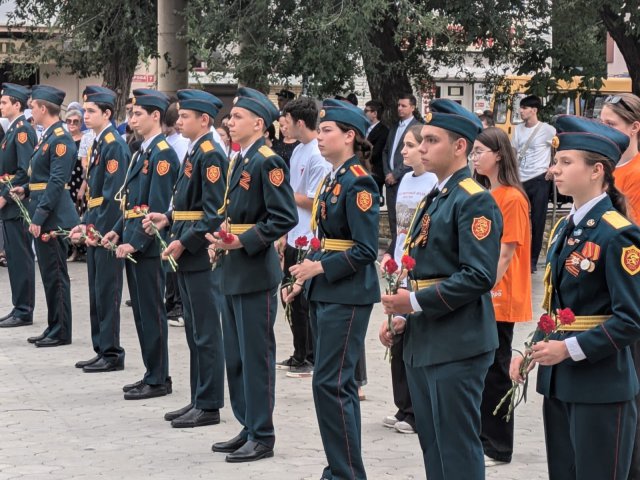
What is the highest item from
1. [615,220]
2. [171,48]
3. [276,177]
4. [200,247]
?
[171,48]

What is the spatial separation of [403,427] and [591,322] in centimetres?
326

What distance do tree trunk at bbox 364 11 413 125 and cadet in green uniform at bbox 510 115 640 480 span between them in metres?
10.9

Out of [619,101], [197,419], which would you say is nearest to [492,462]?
[197,419]

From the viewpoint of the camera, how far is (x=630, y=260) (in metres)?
4.55

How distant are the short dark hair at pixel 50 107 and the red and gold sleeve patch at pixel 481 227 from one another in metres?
7.02

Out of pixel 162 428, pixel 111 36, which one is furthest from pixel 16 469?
pixel 111 36

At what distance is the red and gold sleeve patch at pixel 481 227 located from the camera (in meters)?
4.97

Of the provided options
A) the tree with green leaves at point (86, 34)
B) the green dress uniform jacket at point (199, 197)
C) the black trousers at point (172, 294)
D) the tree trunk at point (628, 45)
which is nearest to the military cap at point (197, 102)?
the green dress uniform jacket at point (199, 197)

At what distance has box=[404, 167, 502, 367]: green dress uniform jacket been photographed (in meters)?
4.94

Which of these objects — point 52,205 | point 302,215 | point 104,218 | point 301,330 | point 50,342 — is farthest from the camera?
point 50,342

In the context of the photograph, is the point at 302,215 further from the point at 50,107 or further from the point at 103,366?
the point at 50,107

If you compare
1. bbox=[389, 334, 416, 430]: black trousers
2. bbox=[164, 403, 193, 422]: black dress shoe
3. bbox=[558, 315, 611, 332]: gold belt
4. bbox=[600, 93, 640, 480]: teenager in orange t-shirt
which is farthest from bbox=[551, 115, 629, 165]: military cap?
bbox=[164, 403, 193, 422]: black dress shoe

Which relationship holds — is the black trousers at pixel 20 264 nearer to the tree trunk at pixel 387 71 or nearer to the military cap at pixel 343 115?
the tree trunk at pixel 387 71

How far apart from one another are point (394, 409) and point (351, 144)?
2.58 m
